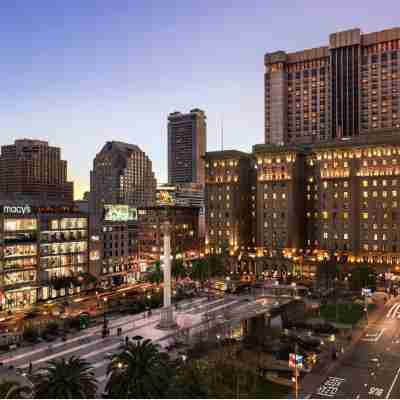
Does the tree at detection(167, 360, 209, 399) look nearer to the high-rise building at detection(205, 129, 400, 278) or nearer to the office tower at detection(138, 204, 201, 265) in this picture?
the high-rise building at detection(205, 129, 400, 278)

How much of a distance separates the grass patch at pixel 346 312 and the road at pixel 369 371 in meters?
6.79

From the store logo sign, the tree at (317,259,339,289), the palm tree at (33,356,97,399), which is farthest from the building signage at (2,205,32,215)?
the tree at (317,259,339,289)

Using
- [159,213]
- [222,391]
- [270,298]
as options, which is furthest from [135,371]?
[159,213]

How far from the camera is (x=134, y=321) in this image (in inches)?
3199

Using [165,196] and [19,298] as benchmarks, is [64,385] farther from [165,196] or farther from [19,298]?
[19,298]

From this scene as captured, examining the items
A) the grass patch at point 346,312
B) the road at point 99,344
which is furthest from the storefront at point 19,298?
the grass patch at point 346,312

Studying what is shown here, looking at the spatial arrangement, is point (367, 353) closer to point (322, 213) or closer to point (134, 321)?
point (134, 321)

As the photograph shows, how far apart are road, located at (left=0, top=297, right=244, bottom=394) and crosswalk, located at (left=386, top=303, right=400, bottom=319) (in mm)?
34518

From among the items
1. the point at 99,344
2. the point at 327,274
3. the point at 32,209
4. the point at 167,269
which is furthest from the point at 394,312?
the point at 32,209

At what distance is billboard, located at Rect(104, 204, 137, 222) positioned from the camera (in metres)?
134

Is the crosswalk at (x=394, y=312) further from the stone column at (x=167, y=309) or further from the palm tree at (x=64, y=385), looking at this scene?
the palm tree at (x=64, y=385)

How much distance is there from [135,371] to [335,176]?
113376mm

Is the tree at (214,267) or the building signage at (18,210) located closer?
the building signage at (18,210)

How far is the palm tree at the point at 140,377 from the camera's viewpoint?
3478cm
